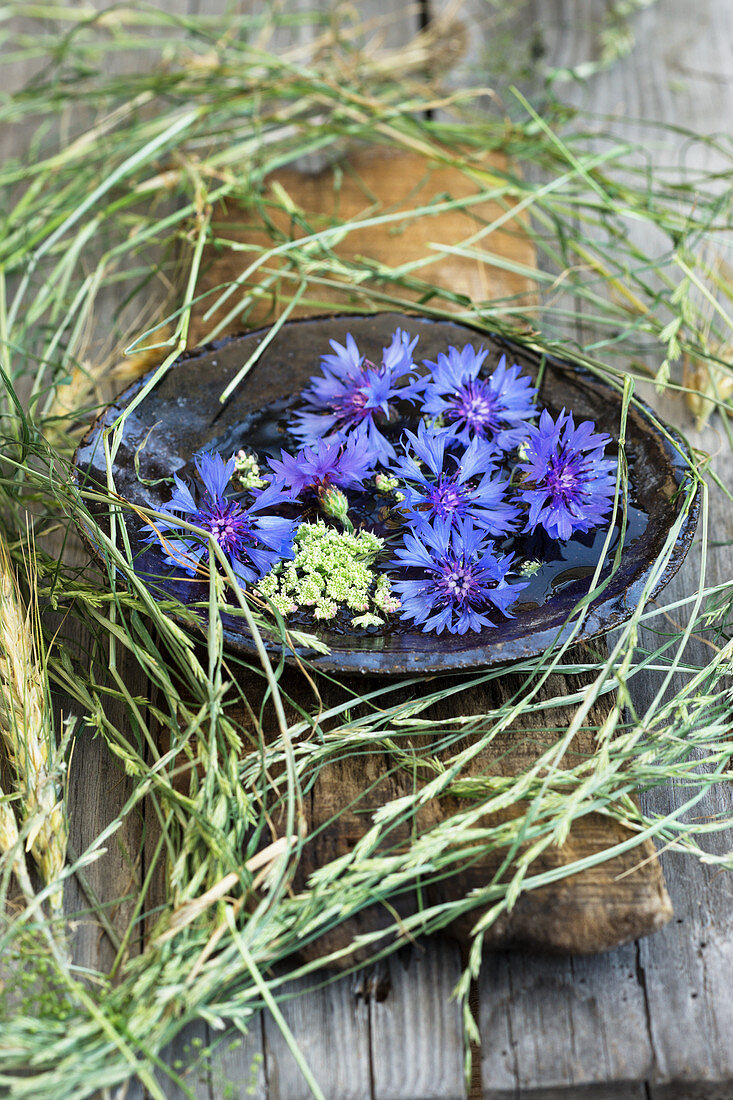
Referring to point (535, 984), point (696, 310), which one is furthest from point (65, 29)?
point (535, 984)

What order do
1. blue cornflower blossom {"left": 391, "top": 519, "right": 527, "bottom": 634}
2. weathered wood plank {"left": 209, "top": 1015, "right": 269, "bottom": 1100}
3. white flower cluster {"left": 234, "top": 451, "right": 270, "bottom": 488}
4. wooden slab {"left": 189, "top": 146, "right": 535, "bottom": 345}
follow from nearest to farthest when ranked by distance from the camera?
weathered wood plank {"left": 209, "top": 1015, "right": 269, "bottom": 1100}, blue cornflower blossom {"left": 391, "top": 519, "right": 527, "bottom": 634}, white flower cluster {"left": 234, "top": 451, "right": 270, "bottom": 488}, wooden slab {"left": 189, "top": 146, "right": 535, "bottom": 345}

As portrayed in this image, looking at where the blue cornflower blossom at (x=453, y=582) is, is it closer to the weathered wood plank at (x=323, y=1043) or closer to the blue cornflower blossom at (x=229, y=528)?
the blue cornflower blossom at (x=229, y=528)

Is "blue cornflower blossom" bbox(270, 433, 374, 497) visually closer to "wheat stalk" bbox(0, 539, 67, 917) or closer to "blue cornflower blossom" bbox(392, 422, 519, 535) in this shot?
"blue cornflower blossom" bbox(392, 422, 519, 535)

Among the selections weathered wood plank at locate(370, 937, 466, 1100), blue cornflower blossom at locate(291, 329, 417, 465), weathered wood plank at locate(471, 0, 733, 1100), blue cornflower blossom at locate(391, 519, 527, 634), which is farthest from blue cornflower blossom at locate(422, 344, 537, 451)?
weathered wood plank at locate(370, 937, 466, 1100)

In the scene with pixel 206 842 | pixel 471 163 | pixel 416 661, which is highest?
pixel 471 163

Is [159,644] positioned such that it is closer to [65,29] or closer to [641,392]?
[641,392]

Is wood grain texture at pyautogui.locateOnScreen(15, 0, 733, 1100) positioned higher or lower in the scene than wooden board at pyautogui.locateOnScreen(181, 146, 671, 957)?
lower

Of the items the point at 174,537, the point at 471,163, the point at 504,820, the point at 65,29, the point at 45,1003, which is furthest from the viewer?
the point at 65,29

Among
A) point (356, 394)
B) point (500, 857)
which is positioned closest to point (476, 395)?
point (356, 394)
